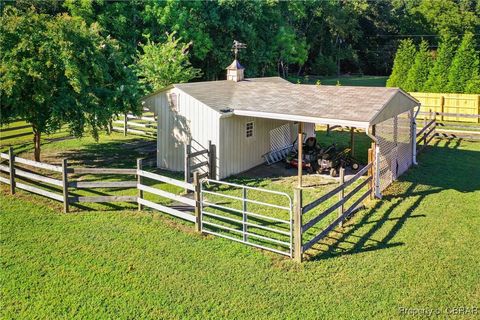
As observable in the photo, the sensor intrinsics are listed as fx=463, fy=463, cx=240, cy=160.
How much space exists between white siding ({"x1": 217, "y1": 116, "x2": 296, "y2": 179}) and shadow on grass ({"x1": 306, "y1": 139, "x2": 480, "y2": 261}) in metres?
4.86

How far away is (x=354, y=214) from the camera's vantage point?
11344 mm

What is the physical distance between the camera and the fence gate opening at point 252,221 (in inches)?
356

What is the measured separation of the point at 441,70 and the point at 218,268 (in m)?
27.2

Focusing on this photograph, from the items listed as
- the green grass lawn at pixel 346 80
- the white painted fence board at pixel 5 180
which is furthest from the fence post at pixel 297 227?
the green grass lawn at pixel 346 80

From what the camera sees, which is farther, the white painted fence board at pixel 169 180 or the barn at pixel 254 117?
Answer: the barn at pixel 254 117

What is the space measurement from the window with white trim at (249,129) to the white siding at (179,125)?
1.48 m

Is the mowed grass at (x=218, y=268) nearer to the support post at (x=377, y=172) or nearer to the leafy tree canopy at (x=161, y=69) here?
the support post at (x=377, y=172)

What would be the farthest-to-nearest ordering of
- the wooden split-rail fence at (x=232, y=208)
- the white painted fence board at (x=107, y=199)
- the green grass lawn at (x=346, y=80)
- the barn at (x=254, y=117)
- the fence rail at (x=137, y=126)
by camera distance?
the green grass lawn at (x=346, y=80)
the fence rail at (x=137, y=126)
the barn at (x=254, y=117)
the white painted fence board at (x=107, y=199)
the wooden split-rail fence at (x=232, y=208)

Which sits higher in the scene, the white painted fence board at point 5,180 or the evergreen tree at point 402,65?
the evergreen tree at point 402,65

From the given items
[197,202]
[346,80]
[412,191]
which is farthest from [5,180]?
[346,80]

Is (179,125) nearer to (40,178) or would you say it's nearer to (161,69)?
(40,178)

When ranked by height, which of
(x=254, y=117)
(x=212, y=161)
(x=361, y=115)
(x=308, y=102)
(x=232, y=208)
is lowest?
(x=232, y=208)

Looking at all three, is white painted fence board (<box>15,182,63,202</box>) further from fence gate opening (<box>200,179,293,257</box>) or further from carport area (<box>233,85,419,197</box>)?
carport area (<box>233,85,419,197</box>)

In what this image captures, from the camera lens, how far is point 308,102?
14.6 metres
